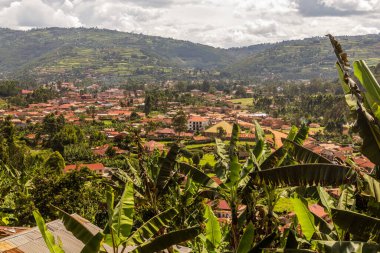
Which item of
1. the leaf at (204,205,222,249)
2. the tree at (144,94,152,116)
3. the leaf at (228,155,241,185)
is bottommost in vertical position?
the tree at (144,94,152,116)

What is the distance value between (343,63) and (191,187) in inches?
134

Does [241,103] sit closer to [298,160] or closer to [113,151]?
[113,151]

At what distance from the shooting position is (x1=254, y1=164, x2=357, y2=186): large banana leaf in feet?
13.8

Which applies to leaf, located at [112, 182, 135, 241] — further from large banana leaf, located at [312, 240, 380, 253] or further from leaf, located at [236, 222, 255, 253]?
large banana leaf, located at [312, 240, 380, 253]

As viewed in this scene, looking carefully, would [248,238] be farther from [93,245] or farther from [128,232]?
[93,245]

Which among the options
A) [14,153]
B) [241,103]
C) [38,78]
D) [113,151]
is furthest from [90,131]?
[38,78]

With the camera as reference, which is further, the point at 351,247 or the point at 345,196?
the point at 345,196

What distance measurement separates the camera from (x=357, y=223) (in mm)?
3838

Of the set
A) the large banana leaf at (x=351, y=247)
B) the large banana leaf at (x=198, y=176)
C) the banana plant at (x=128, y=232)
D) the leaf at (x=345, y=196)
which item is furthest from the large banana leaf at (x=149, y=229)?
the leaf at (x=345, y=196)

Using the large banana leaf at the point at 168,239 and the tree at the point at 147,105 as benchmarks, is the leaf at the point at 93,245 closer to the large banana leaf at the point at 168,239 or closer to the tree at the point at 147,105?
the large banana leaf at the point at 168,239

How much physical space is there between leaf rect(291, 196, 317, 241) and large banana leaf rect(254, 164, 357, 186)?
0.21 m

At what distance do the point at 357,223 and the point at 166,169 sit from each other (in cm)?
346

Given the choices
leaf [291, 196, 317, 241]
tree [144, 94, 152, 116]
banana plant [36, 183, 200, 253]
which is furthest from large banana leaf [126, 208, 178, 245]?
tree [144, 94, 152, 116]

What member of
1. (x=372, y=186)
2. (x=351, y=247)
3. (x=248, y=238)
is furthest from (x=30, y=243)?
(x=372, y=186)
